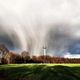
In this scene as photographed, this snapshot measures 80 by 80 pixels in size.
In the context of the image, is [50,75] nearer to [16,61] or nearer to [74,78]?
[74,78]

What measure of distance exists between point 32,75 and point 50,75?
420 centimetres

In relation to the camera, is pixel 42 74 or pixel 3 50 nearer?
pixel 42 74

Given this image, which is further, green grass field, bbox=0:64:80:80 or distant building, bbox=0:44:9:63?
distant building, bbox=0:44:9:63

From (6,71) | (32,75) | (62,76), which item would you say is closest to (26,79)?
(32,75)

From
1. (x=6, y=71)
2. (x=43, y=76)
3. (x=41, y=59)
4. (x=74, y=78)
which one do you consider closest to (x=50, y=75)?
(x=43, y=76)

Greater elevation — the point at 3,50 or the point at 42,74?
the point at 3,50

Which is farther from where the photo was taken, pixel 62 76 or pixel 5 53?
pixel 5 53

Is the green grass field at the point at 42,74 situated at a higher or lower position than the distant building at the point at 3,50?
lower

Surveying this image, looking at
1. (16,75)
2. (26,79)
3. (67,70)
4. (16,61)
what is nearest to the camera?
(26,79)

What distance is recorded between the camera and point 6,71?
197 ft

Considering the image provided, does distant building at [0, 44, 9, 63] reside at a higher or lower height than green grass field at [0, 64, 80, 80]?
higher

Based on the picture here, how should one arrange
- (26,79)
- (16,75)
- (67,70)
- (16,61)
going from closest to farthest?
(26,79) → (16,75) → (67,70) → (16,61)

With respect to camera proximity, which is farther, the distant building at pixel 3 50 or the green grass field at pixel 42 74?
the distant building at pixel 3 50

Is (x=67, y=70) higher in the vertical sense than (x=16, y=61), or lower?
lower
